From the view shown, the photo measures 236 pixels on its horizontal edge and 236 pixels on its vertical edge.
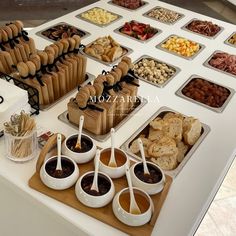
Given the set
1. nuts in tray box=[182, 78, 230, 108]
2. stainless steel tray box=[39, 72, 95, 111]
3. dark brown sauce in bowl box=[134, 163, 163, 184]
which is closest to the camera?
dark brown sauce in bowl box=[134, 163, 163, 184]

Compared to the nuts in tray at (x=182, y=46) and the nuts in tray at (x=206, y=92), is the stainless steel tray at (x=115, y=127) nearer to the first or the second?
the nuts in tray at (x=206, y=92)

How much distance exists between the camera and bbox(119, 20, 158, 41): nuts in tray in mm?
1992

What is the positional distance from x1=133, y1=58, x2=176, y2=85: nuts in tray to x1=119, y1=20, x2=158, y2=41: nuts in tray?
0.26 meters

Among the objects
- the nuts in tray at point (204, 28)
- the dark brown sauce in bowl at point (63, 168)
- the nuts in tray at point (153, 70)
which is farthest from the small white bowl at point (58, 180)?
the nuts in tray at point (204, 28)

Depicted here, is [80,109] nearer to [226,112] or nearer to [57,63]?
[57,63]

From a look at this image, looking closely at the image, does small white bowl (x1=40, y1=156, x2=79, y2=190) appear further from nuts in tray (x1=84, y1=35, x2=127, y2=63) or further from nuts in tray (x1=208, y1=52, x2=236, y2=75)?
nuts in tray (x1=208, y1=52, x2=236, y2=75)

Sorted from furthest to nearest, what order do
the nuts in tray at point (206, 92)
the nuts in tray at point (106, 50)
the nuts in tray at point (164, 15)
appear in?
1. the nuts in tray at point (164, 15)
2. the nuts in tray at point (106, 50)
3. the nuts in tray at point (206, 92)

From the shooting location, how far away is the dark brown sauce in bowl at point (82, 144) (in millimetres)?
1117

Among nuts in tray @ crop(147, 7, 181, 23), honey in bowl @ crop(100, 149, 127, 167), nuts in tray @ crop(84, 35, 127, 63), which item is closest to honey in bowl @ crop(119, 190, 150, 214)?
honey in bowl @ crop(100, 149, 127, 167)

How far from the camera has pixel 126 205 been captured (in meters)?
0.98

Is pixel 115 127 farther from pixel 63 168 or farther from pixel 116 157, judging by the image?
pixel 63 168

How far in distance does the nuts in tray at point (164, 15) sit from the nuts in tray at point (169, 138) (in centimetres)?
102

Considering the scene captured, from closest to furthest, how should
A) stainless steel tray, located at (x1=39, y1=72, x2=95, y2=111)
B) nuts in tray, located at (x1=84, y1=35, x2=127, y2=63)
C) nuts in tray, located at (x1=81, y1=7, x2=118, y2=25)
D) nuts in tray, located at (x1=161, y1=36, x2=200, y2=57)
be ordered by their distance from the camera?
stainless steel tray, located at (x1=39, y1=72, x2=95, y2=111)
nuts in tray, located at (x1=84, y1=35, x2=127, y2=63)
nuts in tray, located at (x1=161, y1=36, x2=200, y2=57)
nuts in tray, located at (x1=81, y1=7, x2=118, y2=25)

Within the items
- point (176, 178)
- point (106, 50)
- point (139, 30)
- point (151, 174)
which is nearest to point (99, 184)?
point (151, 174)
